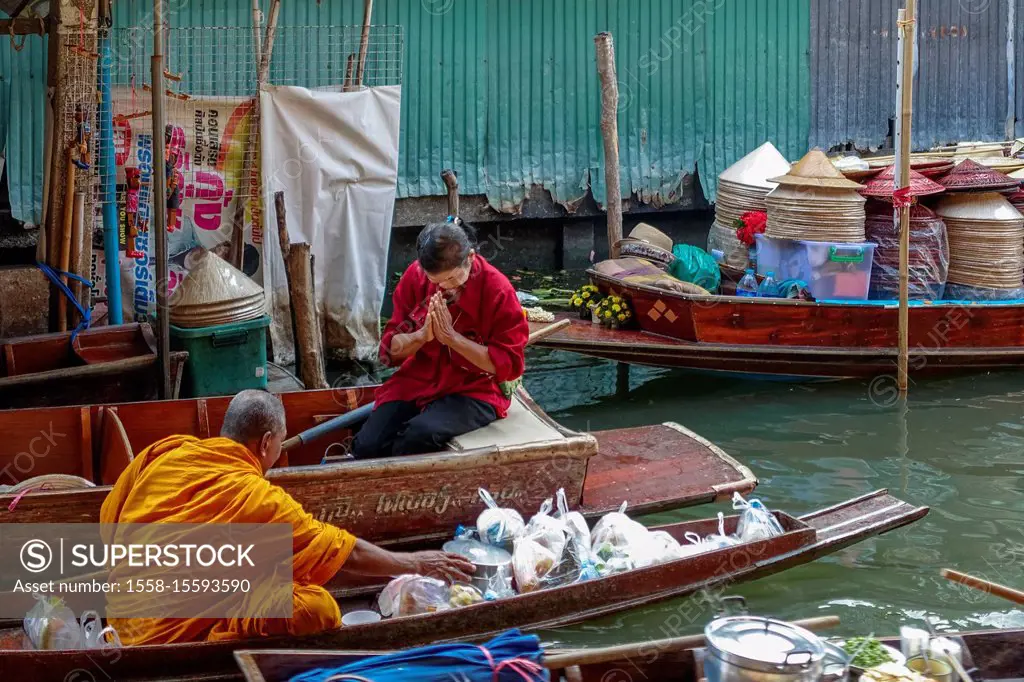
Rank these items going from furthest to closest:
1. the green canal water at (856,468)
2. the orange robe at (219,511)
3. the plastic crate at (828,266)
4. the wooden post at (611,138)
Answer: the wooden post at (611,138)
the plastic crate at (828,266)
the green canal water at (856,468)
the orange robe at (219,511)

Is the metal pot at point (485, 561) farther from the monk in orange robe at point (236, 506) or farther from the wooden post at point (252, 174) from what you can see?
the wooden post at point (252, 174)

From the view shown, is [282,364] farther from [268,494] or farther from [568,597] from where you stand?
[268,494]

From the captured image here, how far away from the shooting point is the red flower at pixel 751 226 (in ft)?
31.9

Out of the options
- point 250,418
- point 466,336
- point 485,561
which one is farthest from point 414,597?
point 466,336

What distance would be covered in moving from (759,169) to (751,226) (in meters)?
0.77

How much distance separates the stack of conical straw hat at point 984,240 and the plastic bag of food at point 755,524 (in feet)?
15.3

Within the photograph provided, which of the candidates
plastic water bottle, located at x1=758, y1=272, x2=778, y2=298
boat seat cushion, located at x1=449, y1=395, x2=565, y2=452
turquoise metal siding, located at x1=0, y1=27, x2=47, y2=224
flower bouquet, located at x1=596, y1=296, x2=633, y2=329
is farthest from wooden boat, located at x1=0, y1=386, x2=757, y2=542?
turquoise metal siding, located at x1=0, y1=27, x2=47, y2=224

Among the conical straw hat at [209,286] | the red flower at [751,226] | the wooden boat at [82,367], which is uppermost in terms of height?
the red flower at [751,226]

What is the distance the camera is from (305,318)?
27.7ft

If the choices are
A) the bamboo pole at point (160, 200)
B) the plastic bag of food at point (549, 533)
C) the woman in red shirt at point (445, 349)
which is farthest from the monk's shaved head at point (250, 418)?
the bamboo pole at point (160, 200)

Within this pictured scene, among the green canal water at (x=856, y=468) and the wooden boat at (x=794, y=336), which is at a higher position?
the wooden boat at (x=794, y=336)

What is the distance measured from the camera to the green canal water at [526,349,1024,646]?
5789mm

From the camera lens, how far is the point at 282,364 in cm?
938

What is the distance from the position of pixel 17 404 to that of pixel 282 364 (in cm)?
286
